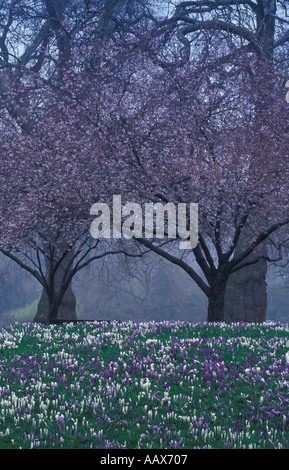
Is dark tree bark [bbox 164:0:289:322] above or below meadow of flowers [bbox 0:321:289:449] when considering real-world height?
above

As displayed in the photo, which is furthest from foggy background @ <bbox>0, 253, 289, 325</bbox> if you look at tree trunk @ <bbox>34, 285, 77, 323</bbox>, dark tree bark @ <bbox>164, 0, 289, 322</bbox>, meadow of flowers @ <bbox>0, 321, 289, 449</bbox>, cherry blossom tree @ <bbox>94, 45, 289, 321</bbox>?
meadow of flowers @ <bbox>0, 321, 289, 449</bbox>

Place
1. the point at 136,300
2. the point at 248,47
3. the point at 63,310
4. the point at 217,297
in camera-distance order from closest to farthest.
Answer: the point at 217,297
the point at 248,47
the point at 63,310
the point at 136,300

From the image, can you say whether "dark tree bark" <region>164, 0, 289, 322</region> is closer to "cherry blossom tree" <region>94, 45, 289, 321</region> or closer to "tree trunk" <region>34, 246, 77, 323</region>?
"cherry blossom tree" <region>94, 45, 289, 321</region>

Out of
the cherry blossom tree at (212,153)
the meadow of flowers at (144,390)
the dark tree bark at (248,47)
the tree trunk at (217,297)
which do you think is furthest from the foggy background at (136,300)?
the meadow of flowers at (144,390)

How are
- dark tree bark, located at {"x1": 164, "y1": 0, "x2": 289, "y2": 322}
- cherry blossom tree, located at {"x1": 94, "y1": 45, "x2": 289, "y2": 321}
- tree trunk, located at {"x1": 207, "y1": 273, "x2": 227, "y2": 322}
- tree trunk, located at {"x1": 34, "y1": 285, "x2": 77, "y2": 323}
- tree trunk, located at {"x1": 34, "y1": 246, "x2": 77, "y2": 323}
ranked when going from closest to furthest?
1. cherry blossom tree, located at {"x1": 94, "y1": 45, "x2": 289, "y2": 321}
2. tree trunk, located at {"x1": 207, "y1": 273, "x2": 227, "y2": 322}
3. dark tree bark, located at {"x1": 164, "y1": 0, "x2": 289, "y2": 322}
4. tree trunk, located at {"x1": 34, "y1": 246, "x2": 77, "y2": 323}
5. tree trunk, located at {"x1": 34, "y1": 285, "x2": 77, "y2": 323}

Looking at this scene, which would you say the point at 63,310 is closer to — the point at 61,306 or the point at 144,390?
the point at 61,306

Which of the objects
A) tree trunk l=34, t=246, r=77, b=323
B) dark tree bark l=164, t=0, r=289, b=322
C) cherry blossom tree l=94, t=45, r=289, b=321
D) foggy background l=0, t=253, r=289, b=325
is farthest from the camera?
foggy background l=0, t=253, r=289, b=325

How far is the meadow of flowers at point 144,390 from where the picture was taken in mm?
7375

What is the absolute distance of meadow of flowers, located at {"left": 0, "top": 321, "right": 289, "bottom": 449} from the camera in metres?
7.38

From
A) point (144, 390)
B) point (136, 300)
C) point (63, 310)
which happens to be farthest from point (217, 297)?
point (136, 300)

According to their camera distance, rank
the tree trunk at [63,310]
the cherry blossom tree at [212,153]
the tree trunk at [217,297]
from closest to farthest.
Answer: the cherry blossom tree at [212,153] → the tree trunk at [217,297] → the tree trunk at [63,310]

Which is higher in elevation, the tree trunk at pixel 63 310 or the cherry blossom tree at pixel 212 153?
the cherry blossom tree at pixel 212 153

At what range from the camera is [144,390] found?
30.3 ft

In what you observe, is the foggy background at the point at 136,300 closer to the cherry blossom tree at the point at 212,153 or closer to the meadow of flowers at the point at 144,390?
the cherry blossom tree at the point at 212,153
